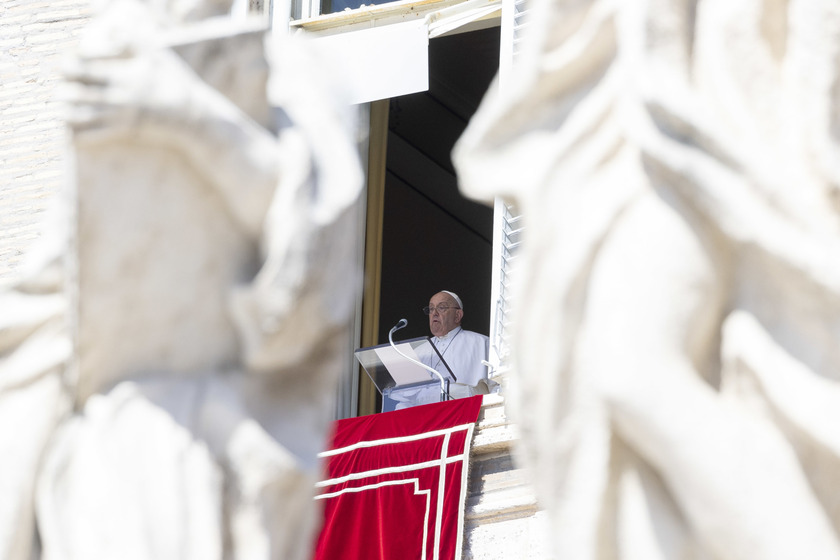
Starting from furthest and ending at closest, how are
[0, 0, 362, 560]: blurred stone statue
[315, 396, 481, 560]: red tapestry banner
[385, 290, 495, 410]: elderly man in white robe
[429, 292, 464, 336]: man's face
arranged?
[429, 292, 464, 336]: man's face → [385, 290, 495, 410]: elderly man in white robe → [315, 396, 481, 560]: red tapestry banner → [0, 0, 362, 560]: blurred stone statue

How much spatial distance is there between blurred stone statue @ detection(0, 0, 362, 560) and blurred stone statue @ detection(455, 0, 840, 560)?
37 centimetres

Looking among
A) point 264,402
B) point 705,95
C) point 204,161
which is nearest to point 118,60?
point 204,161

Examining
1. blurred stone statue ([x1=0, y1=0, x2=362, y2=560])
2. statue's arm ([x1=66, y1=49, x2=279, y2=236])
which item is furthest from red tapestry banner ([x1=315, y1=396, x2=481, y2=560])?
statue's arm ([x1=66, y1=49, x2=279, y2=236])

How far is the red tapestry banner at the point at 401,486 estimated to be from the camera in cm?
811

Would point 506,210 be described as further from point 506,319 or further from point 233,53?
point 233,53

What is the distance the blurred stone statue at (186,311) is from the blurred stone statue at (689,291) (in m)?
0.37

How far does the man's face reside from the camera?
945cm

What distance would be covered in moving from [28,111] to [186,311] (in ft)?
23.1

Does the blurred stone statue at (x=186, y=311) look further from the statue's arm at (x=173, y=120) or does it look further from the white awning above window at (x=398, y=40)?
the white awning above window at (x=398, y=40)

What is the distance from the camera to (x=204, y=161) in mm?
2898

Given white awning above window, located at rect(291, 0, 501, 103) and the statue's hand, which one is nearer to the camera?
the statue's hand

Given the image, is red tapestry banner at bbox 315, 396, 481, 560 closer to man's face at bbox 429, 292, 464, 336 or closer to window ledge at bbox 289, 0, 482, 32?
man's face at bbox 429, 292, 464, 336

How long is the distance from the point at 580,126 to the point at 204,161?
2.09 ft

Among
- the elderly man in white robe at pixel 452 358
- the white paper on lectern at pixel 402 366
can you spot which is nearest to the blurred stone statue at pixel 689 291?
the white paper on lectern at pixel 402 366
